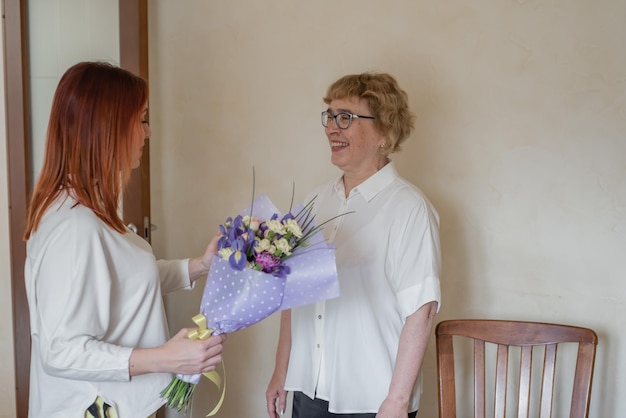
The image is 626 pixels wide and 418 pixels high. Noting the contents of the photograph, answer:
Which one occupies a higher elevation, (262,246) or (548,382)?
(262,246)

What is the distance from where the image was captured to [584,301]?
2031 mm

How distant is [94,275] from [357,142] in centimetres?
87

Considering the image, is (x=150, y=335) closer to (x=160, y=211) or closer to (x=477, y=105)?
(x=477, y=105)

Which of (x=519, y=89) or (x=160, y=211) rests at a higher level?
(x=519, y=89)

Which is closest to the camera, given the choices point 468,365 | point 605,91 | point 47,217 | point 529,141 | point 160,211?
point 47,217

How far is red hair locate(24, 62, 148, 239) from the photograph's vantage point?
55.2 inches

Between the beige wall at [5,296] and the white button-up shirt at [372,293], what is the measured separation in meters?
1.58

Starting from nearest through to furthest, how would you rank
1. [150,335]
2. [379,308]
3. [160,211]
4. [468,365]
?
[150,335], [379,308], [468,365], [160,211]

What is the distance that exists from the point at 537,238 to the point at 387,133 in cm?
67

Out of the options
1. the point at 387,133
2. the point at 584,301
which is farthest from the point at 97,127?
the point at 584,301

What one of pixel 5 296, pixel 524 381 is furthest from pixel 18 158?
pixel 524 381

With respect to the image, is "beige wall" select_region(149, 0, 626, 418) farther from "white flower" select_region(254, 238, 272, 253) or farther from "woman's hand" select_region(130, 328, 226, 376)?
"woman's hand" select_region(130, 328, 226, 376)

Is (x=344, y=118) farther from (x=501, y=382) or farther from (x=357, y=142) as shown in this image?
(x=501, y=382)

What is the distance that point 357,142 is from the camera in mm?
1878
